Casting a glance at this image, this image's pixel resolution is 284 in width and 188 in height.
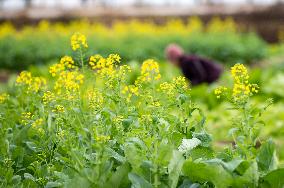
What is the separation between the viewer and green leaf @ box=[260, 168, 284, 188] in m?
2.37

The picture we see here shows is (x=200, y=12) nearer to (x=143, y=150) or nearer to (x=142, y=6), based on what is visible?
(x=142, y=6)

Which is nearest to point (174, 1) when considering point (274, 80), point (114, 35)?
point (114, 35)

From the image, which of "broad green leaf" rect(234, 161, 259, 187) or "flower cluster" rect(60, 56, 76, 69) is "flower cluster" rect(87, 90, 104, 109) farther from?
"broad green leaf" rect(234, 161, 259, 187)

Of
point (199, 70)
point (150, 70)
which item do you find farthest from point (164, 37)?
point (150, 70)

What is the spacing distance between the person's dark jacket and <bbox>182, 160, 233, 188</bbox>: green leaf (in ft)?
20.8

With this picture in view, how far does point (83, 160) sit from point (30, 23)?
53.9 feet

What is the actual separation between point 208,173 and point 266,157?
0.29 meters

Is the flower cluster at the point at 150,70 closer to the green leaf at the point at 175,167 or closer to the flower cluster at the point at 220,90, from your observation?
the flower cluster at the point at 220,90

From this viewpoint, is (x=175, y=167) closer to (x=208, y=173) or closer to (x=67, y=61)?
(x=208, y=173)

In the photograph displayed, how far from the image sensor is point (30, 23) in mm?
18391

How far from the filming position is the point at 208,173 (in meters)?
2.37

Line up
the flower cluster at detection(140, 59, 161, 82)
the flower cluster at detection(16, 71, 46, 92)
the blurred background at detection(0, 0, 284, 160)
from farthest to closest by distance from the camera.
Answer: the blurred background at detection(0, 0, 284, 160)
the flower cluster at detection(16, 71, 46, 92)
the flower cluster at detection(140, 59, 161, 82)

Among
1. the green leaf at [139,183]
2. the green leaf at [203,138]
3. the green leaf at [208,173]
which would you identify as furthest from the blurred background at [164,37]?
the green leaf at [139,183]

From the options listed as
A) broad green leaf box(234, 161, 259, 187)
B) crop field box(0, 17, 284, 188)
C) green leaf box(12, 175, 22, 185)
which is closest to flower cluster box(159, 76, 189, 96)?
crop field box(0, 17, 284, 188)
